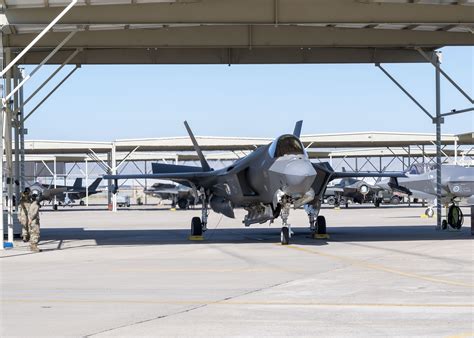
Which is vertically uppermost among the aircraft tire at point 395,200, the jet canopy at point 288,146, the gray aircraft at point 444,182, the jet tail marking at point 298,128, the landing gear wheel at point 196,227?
the jet tail marking at point 298,128

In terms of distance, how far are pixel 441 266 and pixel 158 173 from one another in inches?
471

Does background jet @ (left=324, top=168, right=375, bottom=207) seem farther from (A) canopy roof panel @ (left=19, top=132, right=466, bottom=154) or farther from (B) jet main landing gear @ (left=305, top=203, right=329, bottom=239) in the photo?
(B) jet main landing gear @ (left=305, top=203, right=329, bottom=239)

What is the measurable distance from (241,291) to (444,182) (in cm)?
2027

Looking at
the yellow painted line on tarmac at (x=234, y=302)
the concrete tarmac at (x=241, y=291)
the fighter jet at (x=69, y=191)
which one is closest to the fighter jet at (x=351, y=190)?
the fighter jet at (x=69, y=191)

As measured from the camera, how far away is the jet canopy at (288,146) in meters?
18.6

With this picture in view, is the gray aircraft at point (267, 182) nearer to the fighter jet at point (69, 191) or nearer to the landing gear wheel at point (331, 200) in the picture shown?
the fighter jet at point (69, 191)

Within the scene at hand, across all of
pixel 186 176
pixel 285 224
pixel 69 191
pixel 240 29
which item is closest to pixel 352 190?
pixel 69 191

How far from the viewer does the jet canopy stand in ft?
61.1

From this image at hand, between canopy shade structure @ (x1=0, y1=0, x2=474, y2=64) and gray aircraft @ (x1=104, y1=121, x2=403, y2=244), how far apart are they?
9.05 feet

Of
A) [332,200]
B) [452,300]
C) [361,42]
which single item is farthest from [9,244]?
[332,200]

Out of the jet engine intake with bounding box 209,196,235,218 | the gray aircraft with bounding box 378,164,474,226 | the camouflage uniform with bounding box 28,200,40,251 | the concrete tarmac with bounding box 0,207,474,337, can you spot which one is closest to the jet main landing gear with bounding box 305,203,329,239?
the jet engine intake with bounding box 209,196,235,218

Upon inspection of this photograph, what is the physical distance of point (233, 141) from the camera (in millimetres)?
59125

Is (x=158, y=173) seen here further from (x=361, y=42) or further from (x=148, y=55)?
(x=361, y=42)

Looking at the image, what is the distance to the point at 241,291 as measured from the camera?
405 inches
